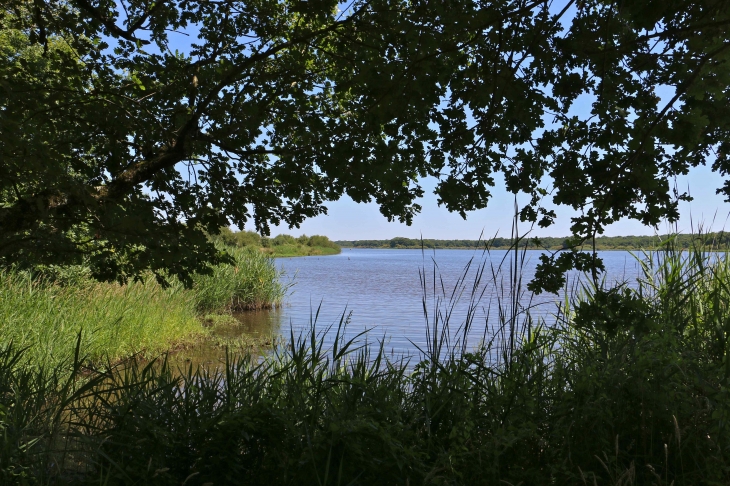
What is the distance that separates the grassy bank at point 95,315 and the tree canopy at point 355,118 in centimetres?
167

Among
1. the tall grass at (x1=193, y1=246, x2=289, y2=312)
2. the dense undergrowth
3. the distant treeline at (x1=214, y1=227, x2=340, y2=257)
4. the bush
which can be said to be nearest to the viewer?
the dense undergrowth

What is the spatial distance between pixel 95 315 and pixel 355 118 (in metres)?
6.41

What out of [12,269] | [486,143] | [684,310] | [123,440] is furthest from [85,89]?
[12,269]

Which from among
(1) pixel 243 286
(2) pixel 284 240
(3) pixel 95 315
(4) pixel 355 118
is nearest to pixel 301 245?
(2) pixel 284 240

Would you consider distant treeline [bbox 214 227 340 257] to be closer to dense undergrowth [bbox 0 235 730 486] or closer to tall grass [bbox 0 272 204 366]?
tall grass [bbox 0 272 204 366]

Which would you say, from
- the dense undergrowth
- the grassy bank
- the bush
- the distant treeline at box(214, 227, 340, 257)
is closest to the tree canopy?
the dense undergrowth

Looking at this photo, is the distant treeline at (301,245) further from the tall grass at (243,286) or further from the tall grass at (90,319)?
the tall grass at (90,319)

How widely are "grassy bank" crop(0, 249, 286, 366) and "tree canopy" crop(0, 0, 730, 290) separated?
5.48 feet

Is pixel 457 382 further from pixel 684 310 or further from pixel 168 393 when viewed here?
pixel 684 310

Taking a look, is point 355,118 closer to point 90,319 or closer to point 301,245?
point 90,319

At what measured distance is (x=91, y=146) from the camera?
4.20 m

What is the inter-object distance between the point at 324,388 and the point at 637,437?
64.6 inches

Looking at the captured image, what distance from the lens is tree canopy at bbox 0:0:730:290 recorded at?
2721 millimetres

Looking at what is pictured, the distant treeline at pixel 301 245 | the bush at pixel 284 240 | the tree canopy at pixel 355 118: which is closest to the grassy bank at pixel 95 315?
the tree canopy at pixel 355 118
